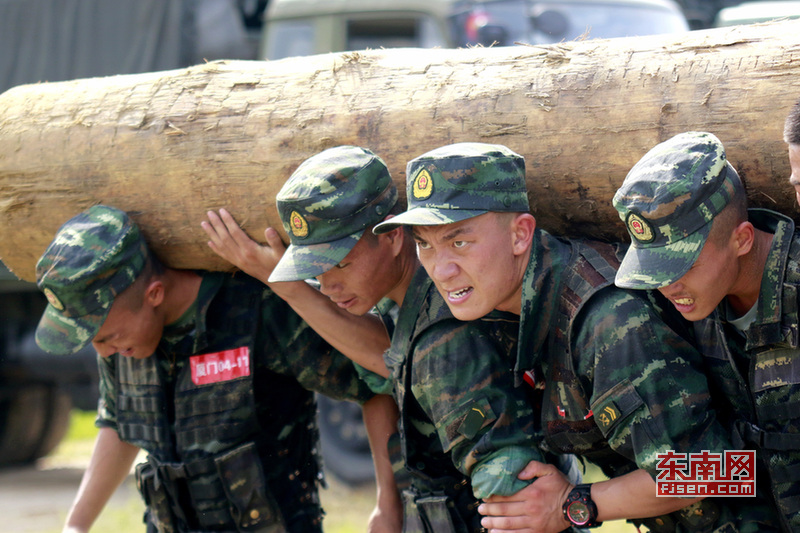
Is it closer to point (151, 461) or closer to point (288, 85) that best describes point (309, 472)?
point (151, 461)

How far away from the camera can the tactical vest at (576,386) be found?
240 cm

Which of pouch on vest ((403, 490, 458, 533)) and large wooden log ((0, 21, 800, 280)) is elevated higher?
large wooden log ((0, 21, 800, 280))

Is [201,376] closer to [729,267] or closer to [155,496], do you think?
[155,496]

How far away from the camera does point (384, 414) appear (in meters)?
3.37

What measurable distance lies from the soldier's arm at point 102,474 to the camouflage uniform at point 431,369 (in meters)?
1.37

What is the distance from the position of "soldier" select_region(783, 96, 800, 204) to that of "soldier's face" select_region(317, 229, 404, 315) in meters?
1.16

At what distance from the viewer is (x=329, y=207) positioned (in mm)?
2615

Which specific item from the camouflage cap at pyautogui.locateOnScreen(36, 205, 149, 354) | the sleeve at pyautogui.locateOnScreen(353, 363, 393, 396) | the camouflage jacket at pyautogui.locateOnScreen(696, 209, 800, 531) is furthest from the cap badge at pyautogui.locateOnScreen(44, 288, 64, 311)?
the camouflage jacket at pyautogui.locateOnScreen(696, 209, 800, 531)

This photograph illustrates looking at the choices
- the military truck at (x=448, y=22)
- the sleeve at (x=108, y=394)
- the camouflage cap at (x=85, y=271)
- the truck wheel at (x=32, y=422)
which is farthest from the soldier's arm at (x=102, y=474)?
the truck wheel at (x=32, y=422)

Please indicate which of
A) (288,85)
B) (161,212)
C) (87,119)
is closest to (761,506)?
(288,85)

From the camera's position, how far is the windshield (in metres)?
5.88

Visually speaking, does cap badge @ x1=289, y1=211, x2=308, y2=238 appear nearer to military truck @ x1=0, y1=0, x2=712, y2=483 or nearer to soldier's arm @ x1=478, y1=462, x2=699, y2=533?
soldier's arm @ x1=478, y1=462, x2=699, y2=533

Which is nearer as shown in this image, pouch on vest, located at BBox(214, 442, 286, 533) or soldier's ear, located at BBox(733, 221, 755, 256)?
soldier's ear, located at BBox(733, 221, 755, 256)

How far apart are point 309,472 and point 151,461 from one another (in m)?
0.60
